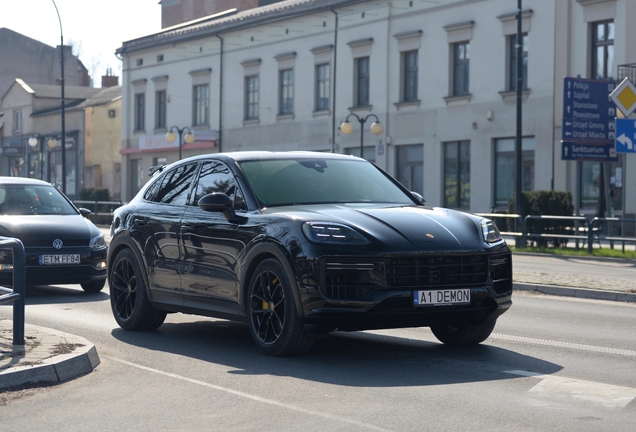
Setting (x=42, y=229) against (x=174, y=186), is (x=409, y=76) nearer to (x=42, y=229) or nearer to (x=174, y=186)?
(x=42, y=229)

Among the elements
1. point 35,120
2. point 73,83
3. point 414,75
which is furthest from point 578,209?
point 73,83

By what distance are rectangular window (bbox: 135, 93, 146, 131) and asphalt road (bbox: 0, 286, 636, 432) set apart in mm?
48037

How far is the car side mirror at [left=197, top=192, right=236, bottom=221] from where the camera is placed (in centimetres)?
896

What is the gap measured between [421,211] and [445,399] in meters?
2.29

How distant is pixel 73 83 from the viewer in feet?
297

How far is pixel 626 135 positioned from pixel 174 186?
12.9m

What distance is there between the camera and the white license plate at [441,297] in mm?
8008

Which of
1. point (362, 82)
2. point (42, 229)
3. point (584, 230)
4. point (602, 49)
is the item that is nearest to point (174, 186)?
point (42, 229)

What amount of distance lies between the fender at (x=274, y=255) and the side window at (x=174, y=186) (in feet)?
4.97

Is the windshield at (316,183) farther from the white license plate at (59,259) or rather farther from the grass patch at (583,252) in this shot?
the grass patch at (583,252)

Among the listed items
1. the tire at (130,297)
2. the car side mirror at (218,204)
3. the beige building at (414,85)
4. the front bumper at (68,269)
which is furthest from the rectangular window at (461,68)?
the car side mirror at (218,204)

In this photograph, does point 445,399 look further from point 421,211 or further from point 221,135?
point 221,135

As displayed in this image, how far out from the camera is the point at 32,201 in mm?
15570

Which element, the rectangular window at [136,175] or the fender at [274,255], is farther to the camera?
the rectangular window at [136,175]
